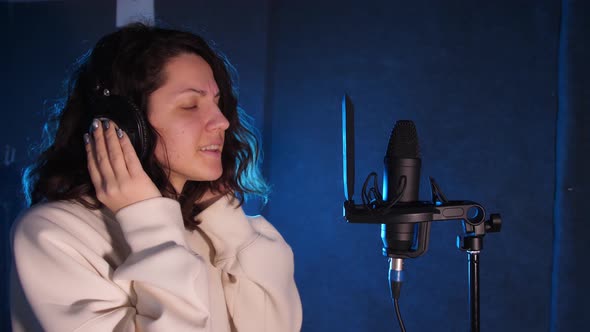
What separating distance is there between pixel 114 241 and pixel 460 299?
1.38m

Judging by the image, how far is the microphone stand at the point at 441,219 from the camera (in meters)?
0.90

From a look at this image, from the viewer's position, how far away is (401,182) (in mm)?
949

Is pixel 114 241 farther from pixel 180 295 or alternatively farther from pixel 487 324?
pixel 487 324

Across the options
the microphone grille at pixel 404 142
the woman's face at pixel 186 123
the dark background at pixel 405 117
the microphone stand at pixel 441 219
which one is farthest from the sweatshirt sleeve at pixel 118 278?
the dark background at pixel 405 117

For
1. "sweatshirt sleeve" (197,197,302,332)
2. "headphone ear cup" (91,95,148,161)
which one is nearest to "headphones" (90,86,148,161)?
"headphone ear cup" (91,95,148,161)

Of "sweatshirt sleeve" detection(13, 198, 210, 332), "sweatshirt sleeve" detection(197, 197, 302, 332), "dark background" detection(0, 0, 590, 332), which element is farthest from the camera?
"dark background" detection(0, 0, 590, 332)

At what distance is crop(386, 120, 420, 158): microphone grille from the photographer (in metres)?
0.97

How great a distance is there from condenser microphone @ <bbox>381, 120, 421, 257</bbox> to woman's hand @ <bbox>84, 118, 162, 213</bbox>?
1.69ft

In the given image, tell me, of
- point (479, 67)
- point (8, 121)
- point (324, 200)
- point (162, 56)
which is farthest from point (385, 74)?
point (8, 121)

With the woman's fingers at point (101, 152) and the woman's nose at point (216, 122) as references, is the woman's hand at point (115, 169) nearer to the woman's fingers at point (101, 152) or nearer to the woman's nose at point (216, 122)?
the woman's fingers at point (101, 152)

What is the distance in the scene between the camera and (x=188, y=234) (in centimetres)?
131

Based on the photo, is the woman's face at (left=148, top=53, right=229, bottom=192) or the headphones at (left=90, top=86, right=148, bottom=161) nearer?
the headphones at (left=90, top=86, right=148, bottom=161)

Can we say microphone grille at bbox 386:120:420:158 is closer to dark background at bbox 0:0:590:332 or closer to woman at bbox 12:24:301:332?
woman at bbox 12:24:301:332

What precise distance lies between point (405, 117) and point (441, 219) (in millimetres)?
965
